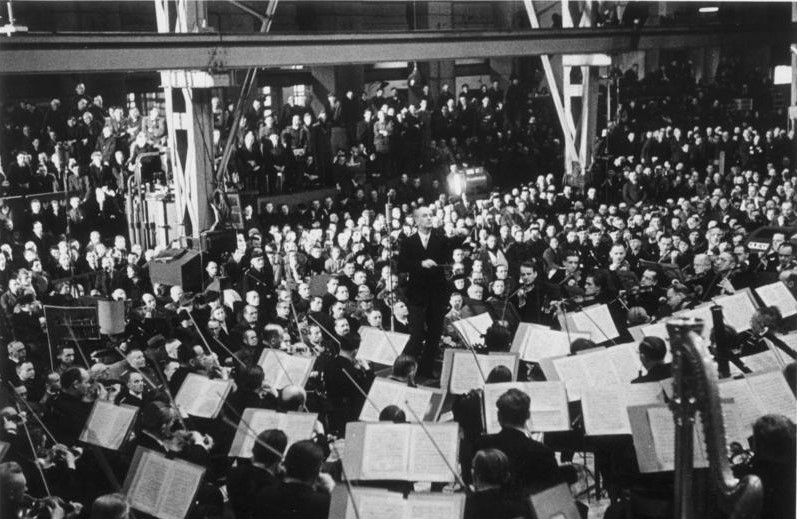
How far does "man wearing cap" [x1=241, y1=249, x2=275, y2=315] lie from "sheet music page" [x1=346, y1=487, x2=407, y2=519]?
765 centimetres

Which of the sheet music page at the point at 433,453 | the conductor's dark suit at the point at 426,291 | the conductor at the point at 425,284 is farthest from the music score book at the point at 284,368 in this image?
the sheet music page at the point at 433,453

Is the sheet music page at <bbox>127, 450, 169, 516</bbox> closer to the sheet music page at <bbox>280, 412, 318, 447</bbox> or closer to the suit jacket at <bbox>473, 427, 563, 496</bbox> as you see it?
the sheet music page at <bbox>280, 412, 318, 447</bbox>

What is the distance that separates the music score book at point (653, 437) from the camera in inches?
198

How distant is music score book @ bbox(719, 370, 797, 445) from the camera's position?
538 cm

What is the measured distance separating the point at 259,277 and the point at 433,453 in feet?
25.6

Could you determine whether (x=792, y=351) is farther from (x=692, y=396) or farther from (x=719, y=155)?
(x=719, y=155)

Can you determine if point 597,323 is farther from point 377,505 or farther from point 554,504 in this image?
point 377,505

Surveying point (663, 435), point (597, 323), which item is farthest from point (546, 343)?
point (663, 435)

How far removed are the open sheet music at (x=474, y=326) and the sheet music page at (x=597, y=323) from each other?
84 centimetres

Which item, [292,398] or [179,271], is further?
[179,271]

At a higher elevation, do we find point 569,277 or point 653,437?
point 653,437

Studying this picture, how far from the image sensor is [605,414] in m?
5.68

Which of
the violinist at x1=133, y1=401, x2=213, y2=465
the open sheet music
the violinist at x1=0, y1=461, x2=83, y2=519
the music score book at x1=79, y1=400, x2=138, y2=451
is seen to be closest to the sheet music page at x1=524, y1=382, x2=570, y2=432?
the violinist at x1=133, y1=401, x2=213, y2=465

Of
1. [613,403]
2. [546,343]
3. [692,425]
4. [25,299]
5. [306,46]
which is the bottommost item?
[25,299]
